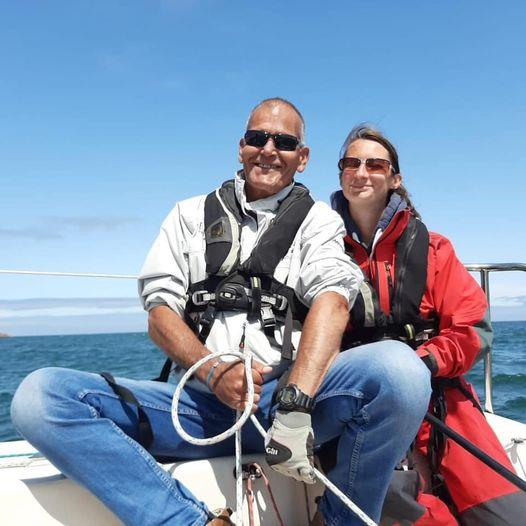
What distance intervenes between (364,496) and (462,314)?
93cm

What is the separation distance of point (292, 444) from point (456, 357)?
0.93m

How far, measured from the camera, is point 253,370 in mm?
1978

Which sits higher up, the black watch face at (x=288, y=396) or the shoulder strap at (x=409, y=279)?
the shoulder strap at (x=409, y=279)

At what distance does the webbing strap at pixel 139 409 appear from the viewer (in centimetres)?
199

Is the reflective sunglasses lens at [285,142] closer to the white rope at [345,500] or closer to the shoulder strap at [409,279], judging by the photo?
the shoulder strap at [409,279]

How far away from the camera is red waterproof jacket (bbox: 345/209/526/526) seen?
85.9 inches

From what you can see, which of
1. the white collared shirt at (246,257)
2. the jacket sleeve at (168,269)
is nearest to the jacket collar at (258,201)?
the white collared shirt at (246,257)

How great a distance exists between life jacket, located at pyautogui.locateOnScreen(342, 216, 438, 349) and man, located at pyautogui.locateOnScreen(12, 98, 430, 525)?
0.94 ft

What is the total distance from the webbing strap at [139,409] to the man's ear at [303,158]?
1.22 metres

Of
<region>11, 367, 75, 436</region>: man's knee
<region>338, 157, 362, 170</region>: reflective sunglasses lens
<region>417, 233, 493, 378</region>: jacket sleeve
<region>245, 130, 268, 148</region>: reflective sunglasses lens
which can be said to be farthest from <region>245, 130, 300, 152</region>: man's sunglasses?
<region>11, 367, 75, 436</region>: man's knee

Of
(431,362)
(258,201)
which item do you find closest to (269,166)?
(258,201)

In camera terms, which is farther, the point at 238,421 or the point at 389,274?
the point at 389,274

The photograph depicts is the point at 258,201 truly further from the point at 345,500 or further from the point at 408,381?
the point at 345,500

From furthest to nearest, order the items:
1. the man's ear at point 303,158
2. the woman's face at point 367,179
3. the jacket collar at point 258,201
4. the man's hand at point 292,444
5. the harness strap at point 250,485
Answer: the woman's face at point 367,179 < the man's ear at point 303,158 < the jacket collar at point 258,201 < the harness strap at point 250,485 < the man's hand at point 292,444
